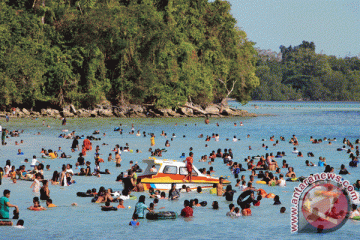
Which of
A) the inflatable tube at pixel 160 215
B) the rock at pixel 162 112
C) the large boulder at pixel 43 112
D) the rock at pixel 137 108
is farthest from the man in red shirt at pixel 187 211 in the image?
the rock at pixel 162 112

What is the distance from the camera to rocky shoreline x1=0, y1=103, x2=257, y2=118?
8950cm

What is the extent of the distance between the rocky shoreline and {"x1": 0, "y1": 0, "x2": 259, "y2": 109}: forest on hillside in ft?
4.39

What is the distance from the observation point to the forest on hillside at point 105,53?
83.6 metres

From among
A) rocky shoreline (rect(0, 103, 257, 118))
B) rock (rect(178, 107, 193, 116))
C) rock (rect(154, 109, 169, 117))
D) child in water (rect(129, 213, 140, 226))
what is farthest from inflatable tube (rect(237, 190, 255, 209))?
rock (rect(178, 107, 193, 116))

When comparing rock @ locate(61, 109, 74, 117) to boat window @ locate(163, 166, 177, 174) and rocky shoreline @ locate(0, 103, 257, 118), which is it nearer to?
rocky shoreline @ locate(0, 103, 257, 118)

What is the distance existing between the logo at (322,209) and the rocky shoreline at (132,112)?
68686mm

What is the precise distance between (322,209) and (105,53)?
75038 millimetres

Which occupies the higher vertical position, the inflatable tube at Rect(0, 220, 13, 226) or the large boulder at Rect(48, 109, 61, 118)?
the large boulder at Rect(48, 109, 61, 118)

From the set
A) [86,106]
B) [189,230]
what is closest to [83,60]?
[86,106]

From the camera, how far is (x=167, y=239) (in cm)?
2164

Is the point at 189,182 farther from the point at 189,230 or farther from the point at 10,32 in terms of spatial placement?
the point at 10,32

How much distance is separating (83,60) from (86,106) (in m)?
8.94

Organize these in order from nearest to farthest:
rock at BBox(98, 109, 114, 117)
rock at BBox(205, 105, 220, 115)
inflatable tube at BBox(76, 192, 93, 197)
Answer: inflatable tube at BBox(76, 192, 93, 197) → rock at BBox(98, 109, 114, 117) → rock at BBox(205, 105, 220, 115)

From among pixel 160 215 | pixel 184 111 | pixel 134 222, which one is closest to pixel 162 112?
pixel 184 111
